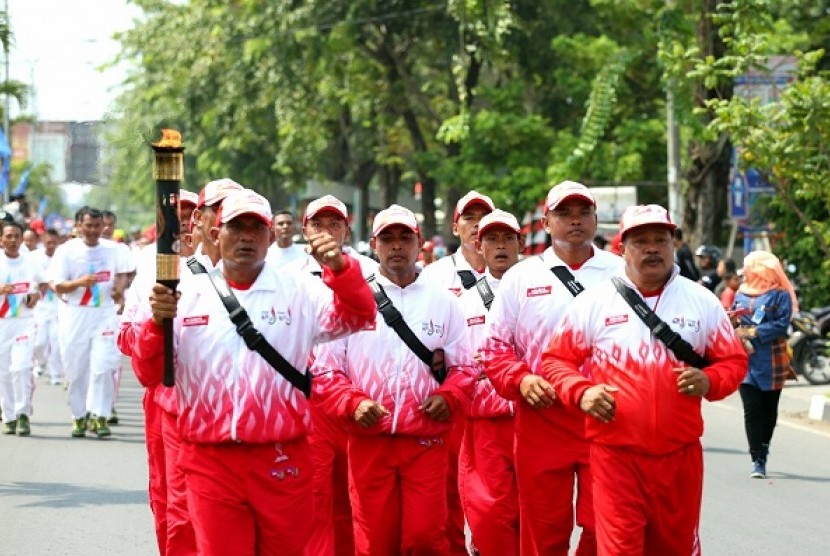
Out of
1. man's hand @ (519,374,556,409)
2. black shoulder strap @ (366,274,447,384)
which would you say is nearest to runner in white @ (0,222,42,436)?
black shoulder strap @ (366,274,447,384)

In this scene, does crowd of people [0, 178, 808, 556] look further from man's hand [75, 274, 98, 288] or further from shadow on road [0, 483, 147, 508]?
man's hand [75, 274, 98, 288]

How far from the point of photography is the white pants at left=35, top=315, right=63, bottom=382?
2125 centimetres

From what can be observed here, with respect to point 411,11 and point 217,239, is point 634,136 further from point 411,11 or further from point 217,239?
point 217,239

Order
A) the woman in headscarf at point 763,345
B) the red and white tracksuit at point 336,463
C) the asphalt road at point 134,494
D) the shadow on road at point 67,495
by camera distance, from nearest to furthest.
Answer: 1. the red and white tracksuit at point 336,463
2. the asphalt road at point 134,494
3. the shadow on road at point 67,495
4. the woman in headscarf at point 763,345

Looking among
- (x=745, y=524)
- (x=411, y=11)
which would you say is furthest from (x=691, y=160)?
(x=745, y=524)

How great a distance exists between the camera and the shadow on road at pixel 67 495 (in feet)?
39.2

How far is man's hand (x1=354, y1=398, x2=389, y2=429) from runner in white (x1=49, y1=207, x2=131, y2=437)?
8417 millimetres

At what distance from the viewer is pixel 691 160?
2636 cm

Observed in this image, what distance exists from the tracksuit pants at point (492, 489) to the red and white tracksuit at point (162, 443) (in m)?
1.56

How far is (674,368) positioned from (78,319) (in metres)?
10.1

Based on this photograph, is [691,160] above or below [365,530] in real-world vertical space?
above

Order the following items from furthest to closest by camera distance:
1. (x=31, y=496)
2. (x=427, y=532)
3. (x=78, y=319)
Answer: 1. (x=78, y=319)
2. (x=31, y=496)
3. (x=427, y=532)

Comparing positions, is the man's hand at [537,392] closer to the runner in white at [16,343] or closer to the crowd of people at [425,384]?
the crowd of people at [425,384]

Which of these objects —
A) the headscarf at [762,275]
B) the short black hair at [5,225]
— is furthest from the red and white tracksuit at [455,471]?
the short black hair at [5,225]
